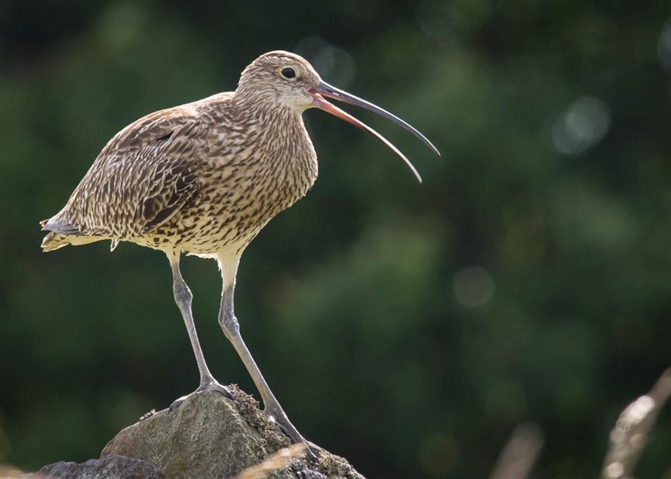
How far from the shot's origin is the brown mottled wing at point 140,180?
5918mm

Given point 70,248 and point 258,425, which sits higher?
point 258,425

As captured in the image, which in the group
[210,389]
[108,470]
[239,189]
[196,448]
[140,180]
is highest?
[239,189]

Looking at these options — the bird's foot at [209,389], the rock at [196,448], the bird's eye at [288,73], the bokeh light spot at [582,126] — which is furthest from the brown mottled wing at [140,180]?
the bokeh light spot at [582,126]

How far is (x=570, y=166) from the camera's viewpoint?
48.9ft

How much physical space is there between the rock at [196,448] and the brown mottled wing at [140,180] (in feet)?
4.30

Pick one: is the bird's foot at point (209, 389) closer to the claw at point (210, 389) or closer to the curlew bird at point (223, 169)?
the claw at point (210, 389)

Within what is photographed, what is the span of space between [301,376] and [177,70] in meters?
3.12

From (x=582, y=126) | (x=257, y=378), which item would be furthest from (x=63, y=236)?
(x=582, y=126)

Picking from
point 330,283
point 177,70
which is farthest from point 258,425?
point 177,70

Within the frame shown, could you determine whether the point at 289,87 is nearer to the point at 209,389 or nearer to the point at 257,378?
the point at 257,378

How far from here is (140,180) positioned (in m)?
6.16

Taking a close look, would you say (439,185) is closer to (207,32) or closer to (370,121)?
(370,121)

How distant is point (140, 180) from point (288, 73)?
0.78 meters

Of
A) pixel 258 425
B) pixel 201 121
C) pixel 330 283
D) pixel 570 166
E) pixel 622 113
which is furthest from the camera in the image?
pixel 622 113
